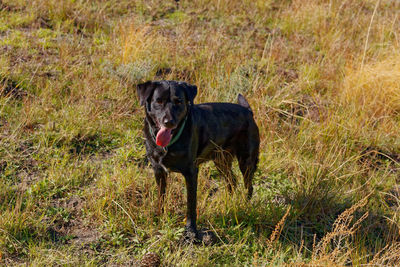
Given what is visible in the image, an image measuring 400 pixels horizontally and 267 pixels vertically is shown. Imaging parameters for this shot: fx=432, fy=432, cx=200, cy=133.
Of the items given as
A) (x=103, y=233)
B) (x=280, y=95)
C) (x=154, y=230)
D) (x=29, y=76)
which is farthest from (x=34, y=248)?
(x=280, y=95)

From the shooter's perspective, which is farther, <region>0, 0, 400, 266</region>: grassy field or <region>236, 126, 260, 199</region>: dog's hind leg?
<region>236, 126, 260, 199</region>: dog's hind leg

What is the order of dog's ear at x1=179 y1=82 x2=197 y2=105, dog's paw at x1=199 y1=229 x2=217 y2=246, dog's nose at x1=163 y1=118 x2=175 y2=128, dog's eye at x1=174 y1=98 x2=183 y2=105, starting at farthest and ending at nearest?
dog's paw at x1=199 y1=229 x2=217 y2=246
dog's ear at x1=179 y1=82 x2=197 y2=105
dog's eye at x1=174 y1=98 x2=183 y2=105
dog's nose at x1=163 y1=118 x2=175 y2=128

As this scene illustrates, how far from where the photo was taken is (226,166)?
405 cm

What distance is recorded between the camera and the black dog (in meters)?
3.35

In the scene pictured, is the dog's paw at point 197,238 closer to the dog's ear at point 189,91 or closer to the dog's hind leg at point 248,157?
the dog's hind leg at point 248,157

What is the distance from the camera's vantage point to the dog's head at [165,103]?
10.6ft

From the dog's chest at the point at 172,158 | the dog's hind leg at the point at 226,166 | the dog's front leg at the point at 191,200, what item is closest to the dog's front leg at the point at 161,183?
the dog's chest at the point at 172,158

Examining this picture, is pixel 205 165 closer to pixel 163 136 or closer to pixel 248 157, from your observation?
pixel 248 157

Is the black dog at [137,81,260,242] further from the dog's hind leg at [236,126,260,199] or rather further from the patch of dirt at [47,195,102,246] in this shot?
the patch of dirt at [47,195,102,246]

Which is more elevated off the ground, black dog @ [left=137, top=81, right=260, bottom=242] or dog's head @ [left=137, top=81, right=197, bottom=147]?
dog's head @ [left=137, top=81, right=197, bottom=147]

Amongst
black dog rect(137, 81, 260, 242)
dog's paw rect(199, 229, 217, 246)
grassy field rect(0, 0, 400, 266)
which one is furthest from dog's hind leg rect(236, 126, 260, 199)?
dog's paw rect(199, 229, 217, 246)

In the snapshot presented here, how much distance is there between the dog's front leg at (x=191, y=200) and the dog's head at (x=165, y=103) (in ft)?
1.24

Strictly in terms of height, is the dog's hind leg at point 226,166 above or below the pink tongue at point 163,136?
below

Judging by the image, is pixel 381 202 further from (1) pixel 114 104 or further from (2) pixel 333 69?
(1) pixel 114 104
